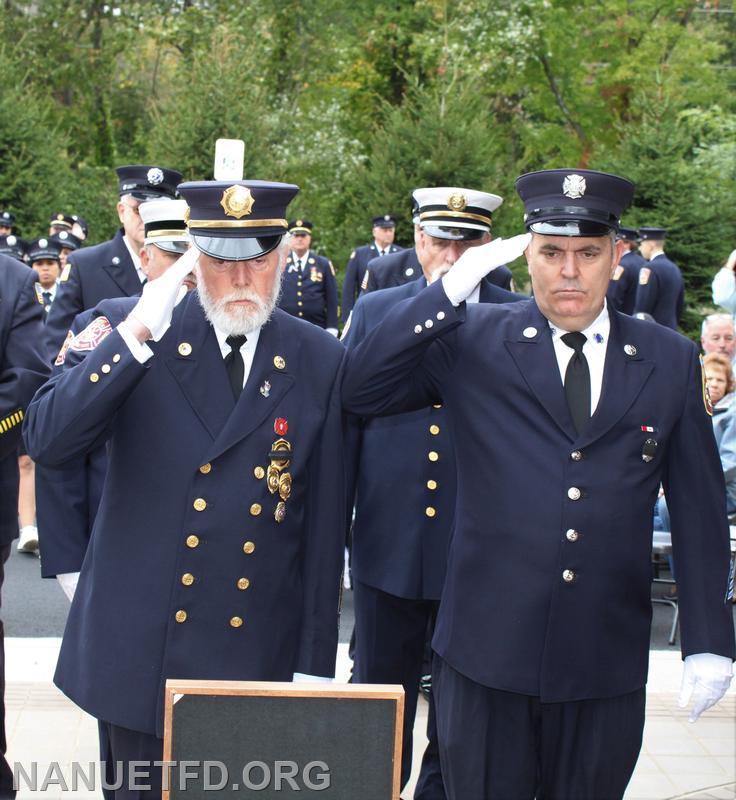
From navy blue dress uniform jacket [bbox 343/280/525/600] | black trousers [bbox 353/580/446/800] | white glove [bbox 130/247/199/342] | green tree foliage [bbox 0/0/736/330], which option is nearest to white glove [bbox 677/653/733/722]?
navy blue dress uniform jacket [bbox 343/280/525/600]

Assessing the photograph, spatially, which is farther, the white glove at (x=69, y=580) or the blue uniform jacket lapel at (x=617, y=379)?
the white glove at (x=69, y=580)

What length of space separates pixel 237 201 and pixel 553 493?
1104 millimetres

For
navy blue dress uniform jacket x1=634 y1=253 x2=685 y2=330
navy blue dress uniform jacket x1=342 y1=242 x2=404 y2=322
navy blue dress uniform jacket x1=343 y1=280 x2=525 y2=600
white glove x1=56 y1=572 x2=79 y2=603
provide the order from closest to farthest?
white glove x1=56 y1=572 x2=79 y2=603
navy blue dress uniform jacket x1=343 y1=280 x2=525 y2=600
navy blue dress uniform jacket x1=634 y1=253 x2=685 y2=330
navy blue dress uniform jacket x1=342 y1=242 x2=404 y2=322

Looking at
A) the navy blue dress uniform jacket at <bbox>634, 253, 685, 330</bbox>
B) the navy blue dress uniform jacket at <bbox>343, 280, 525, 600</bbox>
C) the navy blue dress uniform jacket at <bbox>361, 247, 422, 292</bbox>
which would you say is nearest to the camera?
the navy blue dress uniform jacket at <bbox>343, 280, 525, 600</bbox>

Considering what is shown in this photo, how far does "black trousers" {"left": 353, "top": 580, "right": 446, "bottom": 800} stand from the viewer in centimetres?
459

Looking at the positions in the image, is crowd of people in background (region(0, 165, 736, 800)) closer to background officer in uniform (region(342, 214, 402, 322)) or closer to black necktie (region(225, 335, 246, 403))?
black necktie (region(225, 335, 246, 403))

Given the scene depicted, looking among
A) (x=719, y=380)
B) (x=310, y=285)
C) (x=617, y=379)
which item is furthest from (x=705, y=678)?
(x=310, y=285)

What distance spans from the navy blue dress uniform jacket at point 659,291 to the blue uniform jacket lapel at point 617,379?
11525mm

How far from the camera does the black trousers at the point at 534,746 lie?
3.11m

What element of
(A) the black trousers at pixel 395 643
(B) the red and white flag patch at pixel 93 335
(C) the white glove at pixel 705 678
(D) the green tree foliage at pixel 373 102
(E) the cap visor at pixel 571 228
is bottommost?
(A) the black trousers at pixel 395 643

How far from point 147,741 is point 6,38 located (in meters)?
29.0

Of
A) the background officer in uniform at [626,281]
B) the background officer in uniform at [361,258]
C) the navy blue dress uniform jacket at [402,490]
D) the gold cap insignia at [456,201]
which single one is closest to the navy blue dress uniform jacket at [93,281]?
the navy blue dress uniform jacket at [402,490]

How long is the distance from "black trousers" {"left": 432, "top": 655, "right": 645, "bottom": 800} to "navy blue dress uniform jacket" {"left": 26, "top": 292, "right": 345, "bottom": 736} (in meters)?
0.46

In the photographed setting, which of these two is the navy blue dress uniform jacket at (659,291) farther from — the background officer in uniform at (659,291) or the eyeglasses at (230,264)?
the eyeglasses at (230,264)
